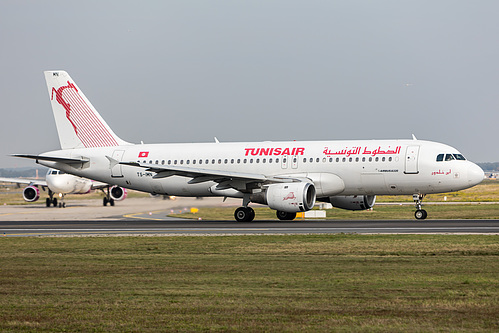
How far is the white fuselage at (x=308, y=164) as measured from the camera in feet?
115

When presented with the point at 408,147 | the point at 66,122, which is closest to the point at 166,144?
the point at 66,122

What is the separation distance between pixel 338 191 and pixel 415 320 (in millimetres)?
26131

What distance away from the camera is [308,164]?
36812 mm

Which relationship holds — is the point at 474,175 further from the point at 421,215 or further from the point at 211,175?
the point at 211,175

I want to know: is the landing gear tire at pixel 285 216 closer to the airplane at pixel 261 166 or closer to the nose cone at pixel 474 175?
the airplane at pixel 261 166

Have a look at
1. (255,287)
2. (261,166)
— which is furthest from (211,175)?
(255,287)

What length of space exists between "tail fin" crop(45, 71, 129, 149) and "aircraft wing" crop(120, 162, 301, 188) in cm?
683

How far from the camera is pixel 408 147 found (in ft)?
117

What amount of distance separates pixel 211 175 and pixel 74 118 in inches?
438

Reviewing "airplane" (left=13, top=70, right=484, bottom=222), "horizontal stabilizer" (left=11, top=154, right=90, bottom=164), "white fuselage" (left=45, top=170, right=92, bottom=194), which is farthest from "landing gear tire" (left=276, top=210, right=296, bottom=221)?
"white fuselage" (left=45, top=170, right=92, bottom=194)

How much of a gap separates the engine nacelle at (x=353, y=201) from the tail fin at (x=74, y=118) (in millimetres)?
13016

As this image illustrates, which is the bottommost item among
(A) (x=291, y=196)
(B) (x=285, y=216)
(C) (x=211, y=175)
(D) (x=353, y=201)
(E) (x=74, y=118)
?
(B) (x=285, y=216)

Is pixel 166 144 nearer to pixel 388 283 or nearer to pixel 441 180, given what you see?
pixel 441 180

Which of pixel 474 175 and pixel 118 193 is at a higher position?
pixel 474 175
